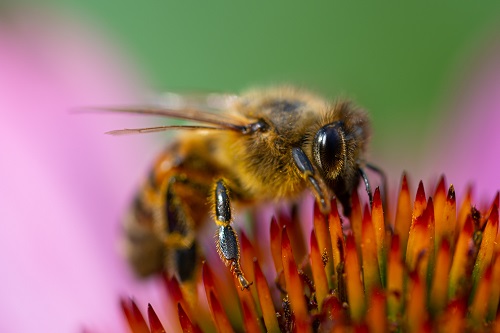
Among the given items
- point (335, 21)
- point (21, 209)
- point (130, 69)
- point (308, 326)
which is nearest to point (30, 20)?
point (130, 69)

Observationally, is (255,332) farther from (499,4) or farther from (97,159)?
(499,4)

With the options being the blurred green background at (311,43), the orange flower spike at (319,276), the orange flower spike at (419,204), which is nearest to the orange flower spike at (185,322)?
the orange flower spike at (319,276)

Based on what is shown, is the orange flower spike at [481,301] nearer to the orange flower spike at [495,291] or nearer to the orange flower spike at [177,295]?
the orange flower spike at [495,291]

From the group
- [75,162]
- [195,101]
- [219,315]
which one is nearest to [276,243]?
[219,315]

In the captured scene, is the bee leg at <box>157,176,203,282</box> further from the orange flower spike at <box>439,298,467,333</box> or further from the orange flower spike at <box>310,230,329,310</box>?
the orange flower spike at <box>439,298,467,333</box>

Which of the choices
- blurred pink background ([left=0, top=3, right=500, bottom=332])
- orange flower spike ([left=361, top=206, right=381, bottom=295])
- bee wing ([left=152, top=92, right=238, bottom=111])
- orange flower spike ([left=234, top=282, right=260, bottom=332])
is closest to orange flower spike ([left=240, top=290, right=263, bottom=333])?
orange flower spike ([left=234, top=282, right=260, bottom=332])
